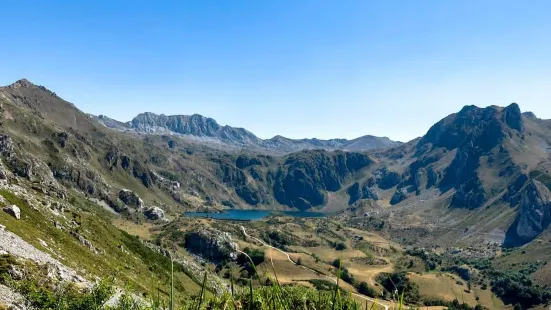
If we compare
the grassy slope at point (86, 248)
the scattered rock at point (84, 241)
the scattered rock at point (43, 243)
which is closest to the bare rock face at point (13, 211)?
the grassy slope at point (86, 248)

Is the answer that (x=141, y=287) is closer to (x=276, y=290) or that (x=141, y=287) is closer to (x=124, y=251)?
(x=124, y=251)

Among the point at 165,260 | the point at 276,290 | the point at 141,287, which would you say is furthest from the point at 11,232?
the point at 165,260

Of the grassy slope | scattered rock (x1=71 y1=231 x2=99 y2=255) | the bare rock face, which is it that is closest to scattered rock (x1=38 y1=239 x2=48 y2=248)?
the grassy slope

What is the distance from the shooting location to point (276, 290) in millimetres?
6379

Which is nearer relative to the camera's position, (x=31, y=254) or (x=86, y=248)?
(x=31, y=254)

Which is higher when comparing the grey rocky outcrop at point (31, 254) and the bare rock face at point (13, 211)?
the bare rock face at point (13, 211)

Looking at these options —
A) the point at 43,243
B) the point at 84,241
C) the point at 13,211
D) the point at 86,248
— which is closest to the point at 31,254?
the point at 43,243

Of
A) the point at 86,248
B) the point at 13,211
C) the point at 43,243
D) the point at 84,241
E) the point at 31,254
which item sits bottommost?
the point at 86,248

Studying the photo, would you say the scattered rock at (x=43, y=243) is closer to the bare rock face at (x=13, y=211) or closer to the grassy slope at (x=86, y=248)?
the grassy slope at (x=86, y=248)

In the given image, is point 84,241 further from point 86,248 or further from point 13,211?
point 13,211

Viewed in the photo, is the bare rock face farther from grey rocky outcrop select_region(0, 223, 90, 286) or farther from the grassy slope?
grey rocky outcrop select_region(0, 223, 90, 286)

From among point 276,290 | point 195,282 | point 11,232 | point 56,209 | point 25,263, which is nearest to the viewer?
point 276,290

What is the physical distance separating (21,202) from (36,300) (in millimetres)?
67929

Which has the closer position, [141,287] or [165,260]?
[141,287]
